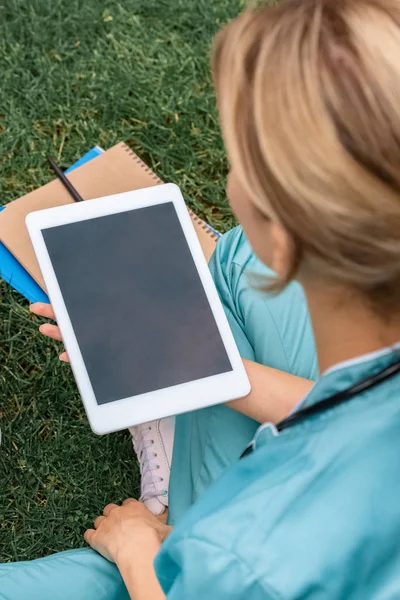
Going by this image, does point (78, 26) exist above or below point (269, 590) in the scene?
above

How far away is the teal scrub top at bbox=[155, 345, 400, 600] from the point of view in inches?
24.8

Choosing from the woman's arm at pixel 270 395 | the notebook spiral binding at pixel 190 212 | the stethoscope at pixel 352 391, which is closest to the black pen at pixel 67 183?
the notebook spiral binding at pixel 190 212

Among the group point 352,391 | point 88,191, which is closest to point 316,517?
point 352,391

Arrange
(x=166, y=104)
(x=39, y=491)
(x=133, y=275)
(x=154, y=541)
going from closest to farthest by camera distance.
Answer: (x=154, y=541), (x=133, y=275), (x=39, y=491), (x=166, y=104)

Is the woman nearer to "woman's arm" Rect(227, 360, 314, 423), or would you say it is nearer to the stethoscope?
the stethoscope

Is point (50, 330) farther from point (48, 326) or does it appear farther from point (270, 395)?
point (270, 395)

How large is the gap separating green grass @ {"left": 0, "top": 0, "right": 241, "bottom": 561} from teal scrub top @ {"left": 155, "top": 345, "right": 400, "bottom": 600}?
2.17 ft

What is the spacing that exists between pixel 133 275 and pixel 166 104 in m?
0.77

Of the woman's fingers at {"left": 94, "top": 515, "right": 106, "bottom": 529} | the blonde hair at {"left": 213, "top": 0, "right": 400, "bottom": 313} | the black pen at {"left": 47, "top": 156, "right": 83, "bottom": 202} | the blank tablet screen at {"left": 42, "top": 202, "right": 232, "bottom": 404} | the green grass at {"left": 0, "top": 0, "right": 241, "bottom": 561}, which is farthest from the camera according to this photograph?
the black pen at {"left": 47, "top": 156, "right": 83, "bottom": 202}

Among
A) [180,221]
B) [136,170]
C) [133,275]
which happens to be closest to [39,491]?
[133,275]

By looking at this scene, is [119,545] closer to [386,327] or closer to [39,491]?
[39,491]

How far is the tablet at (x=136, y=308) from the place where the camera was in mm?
1015

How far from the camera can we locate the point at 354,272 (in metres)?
0.65

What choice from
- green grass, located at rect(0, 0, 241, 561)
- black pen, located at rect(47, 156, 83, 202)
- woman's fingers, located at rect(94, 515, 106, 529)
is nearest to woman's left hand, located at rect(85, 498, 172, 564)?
woman's fingers, located at rect(94, 515, 106, 529)
